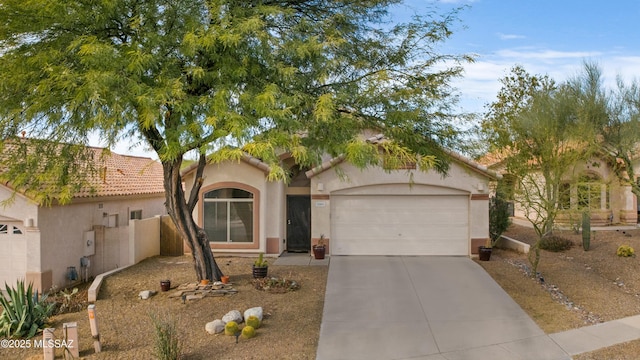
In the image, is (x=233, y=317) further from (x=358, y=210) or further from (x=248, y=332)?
(x=358, y=210)

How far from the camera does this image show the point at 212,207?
17.5m

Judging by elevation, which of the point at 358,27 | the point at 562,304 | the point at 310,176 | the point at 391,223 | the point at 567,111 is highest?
the point at 358,27

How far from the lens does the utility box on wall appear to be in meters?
15.6

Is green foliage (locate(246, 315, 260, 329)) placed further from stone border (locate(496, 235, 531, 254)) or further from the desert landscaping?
stone border (locate(496, 235, 531, 254))

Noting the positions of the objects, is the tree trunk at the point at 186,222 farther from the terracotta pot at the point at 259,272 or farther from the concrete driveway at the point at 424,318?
the concrete driveway at the point at 424,318

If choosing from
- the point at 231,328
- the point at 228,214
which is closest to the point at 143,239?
the point at 228,214

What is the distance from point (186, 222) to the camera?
1250cm

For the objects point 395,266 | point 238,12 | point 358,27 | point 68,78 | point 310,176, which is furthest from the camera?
point 310,176

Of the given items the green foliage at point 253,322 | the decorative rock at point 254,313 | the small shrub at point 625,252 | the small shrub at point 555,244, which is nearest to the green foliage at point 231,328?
the green foliage at point 253,322

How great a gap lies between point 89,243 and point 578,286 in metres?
14.8

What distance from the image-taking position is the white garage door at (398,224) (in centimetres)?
1705

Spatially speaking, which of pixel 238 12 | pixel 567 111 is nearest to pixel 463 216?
pixel 567 111

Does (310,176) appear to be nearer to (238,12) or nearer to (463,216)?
(463,216)

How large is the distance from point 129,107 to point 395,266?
382 inches
